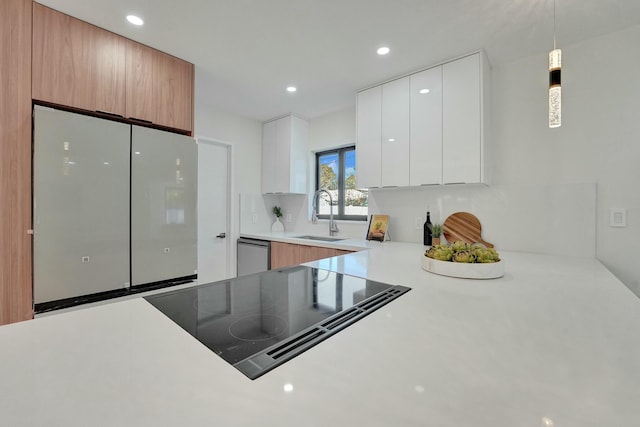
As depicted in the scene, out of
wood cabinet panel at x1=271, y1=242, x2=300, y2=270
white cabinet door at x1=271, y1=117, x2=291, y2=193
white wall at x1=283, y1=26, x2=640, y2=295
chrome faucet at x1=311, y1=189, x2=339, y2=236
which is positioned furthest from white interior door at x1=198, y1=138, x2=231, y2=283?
white wall at x1=283, y1=26, x2=640, y2=295

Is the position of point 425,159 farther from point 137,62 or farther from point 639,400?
point 137,62

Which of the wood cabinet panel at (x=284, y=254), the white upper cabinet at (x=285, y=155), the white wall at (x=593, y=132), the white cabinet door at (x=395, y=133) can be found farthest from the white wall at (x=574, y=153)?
the white upper cabinet at (x=285, y=155)

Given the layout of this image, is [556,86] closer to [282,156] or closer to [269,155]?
[282,156]

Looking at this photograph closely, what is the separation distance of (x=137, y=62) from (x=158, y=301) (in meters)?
1.88

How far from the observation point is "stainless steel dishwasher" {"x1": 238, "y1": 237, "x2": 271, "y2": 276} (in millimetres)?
3057

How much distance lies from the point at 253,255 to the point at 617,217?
310 cm

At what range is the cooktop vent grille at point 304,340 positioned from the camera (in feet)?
1.75

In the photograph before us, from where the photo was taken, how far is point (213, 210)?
3.29 metres

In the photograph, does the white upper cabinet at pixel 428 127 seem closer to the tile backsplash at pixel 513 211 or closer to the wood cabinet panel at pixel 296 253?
the tile backsplash at pixel 513 211

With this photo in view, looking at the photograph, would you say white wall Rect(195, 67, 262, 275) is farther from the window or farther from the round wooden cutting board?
the round wooden cutting board

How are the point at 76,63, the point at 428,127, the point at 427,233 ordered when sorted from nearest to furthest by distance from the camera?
the point at 76,63 → the point at 428,127 → the point at 427,233

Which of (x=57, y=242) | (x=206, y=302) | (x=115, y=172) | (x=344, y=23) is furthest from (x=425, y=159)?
(x=57, y=242)


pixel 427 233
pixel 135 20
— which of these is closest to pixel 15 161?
pixel 135 20

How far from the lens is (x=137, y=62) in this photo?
196 cm
